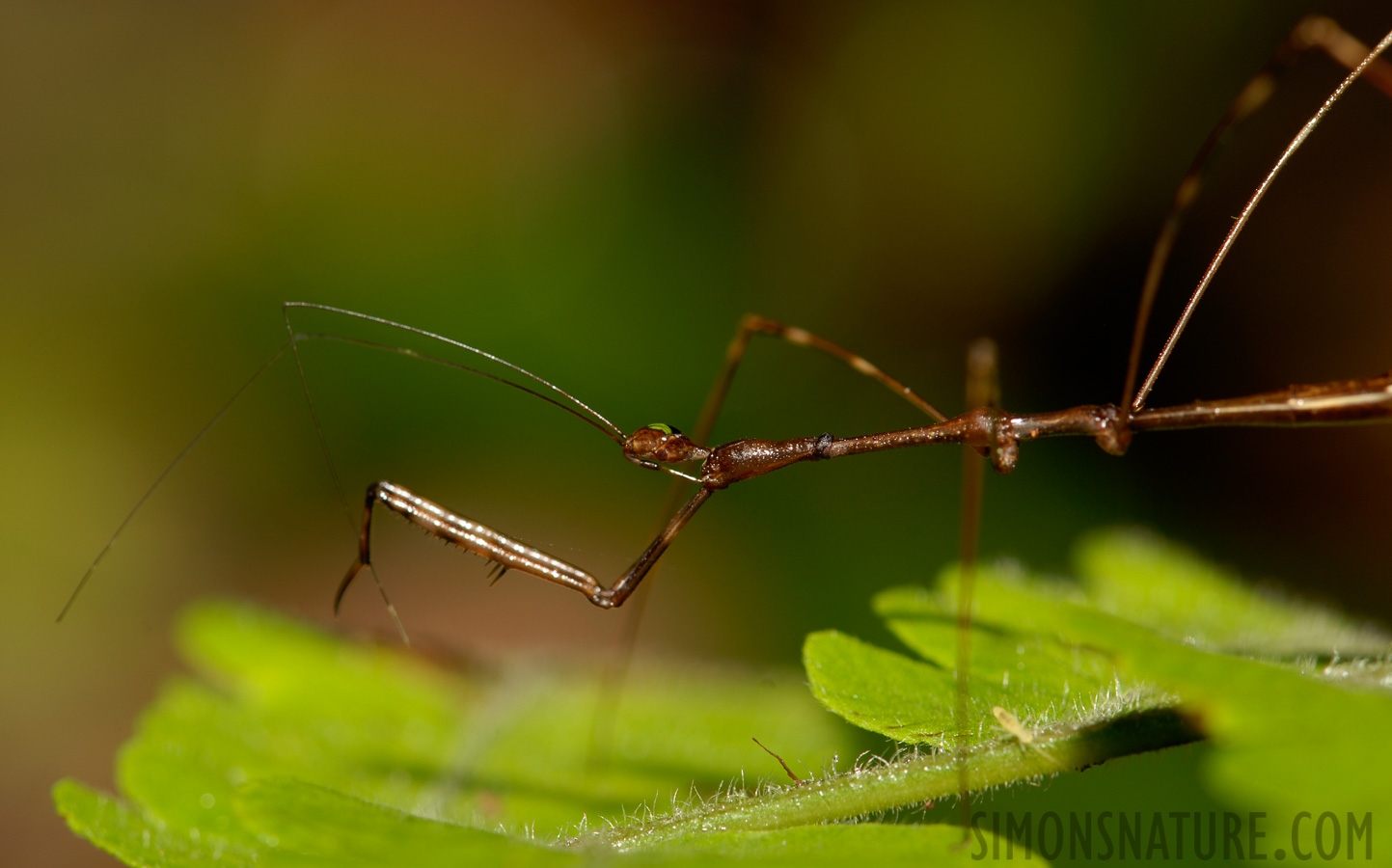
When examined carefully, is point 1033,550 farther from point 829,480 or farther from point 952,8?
point 952,8

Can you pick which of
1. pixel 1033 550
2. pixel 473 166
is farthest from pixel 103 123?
pixel 1033 550

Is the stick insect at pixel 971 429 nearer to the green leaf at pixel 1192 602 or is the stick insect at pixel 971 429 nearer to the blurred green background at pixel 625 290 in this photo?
the green leaf at pixel 1192 602

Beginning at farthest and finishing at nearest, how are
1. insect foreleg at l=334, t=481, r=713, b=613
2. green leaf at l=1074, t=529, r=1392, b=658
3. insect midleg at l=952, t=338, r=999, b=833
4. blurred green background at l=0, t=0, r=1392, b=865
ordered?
blurred green background at l=0, t=0, r=1392, b=865, green leaf at l=1074, t=529, r=1392, b=658, insect foreleg at l=334, t=481, r=713, b=613, insect midleg at l=952, t=338, r=999, b=833

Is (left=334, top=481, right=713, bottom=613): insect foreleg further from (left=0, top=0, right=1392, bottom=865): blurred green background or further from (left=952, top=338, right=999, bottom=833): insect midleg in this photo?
(left=0, top=0, right=1392, bottom=865): blurred green background

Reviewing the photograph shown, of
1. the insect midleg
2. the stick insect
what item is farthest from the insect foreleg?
the insect midleg

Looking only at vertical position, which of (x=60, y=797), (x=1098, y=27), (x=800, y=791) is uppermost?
(x=1098, y=27)

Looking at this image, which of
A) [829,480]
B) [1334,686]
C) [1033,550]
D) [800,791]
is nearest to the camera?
[1334,686]

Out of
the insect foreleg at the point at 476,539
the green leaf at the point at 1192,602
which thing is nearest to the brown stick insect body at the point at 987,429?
the insect foreleg at the point at 476,539
